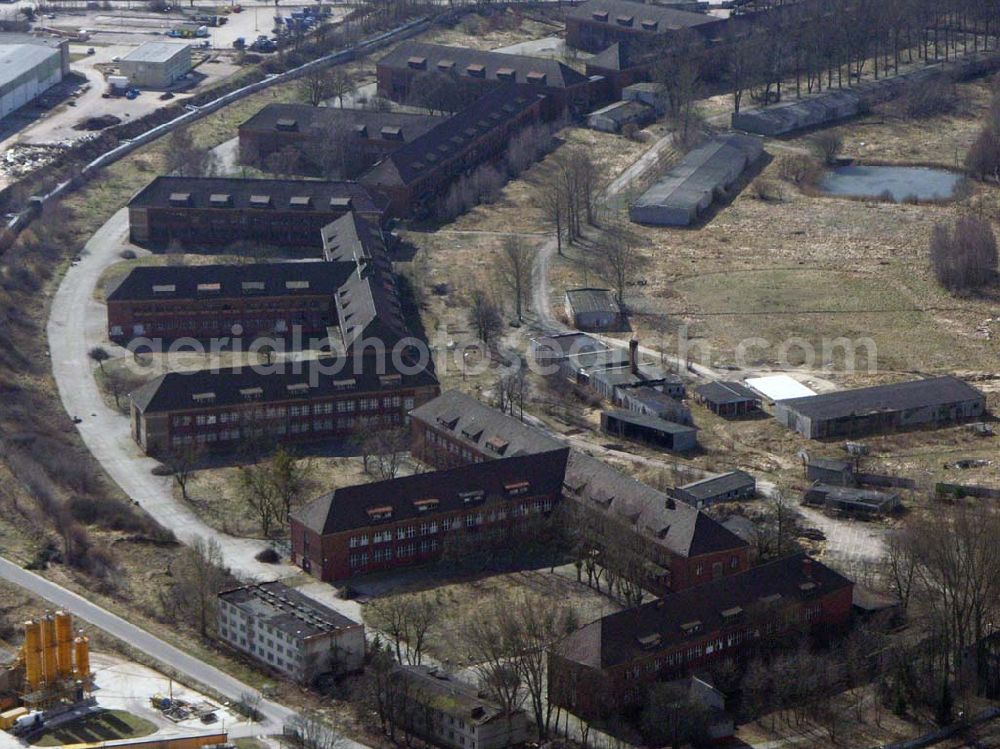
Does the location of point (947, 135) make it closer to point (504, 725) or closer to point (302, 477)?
point (302, 477)

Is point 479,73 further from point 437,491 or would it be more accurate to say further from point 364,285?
point 437,491

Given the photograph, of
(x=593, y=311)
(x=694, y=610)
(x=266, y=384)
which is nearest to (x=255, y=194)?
(x=593, y=311)

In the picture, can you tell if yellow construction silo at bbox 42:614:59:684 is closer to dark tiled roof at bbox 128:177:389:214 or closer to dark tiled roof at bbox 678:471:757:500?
dark tiled roof at bbox 678:471:757:500

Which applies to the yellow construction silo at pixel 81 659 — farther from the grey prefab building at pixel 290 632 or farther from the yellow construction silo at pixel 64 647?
the grey prefab building at pixel 290 632

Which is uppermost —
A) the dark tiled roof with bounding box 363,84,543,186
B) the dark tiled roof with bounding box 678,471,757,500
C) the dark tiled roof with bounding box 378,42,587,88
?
the dark tiled roof with bounding box 378,42,587,88

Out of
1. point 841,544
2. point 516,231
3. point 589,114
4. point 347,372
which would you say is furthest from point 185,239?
point 841,544

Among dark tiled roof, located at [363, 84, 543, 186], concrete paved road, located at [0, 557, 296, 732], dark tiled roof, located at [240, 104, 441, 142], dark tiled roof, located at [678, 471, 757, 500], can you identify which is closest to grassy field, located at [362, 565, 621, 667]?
concrete paved road, located at [0, 557, 296, 732]
